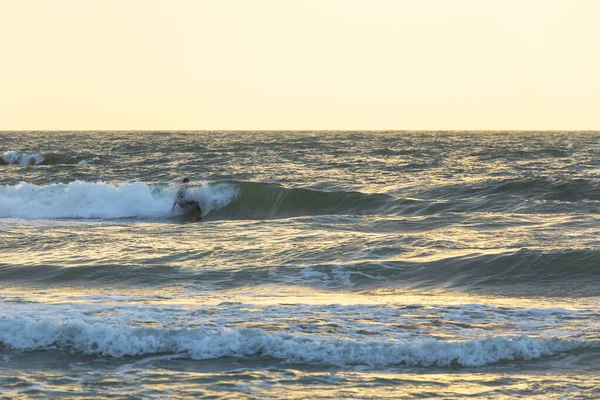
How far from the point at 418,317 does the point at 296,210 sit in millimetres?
14517

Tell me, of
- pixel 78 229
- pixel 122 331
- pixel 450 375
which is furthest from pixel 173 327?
pixel 78 229

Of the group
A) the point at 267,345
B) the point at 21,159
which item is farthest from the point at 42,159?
the point at 267,345

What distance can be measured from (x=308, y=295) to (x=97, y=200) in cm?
1551

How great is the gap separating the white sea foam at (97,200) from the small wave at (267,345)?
49.6 feet

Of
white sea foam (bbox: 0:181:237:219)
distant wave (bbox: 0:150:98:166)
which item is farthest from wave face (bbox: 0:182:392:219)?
distant wave (bbox: 0:150:98:166)

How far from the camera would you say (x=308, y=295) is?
37.8ft

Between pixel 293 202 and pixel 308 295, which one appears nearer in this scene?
pixel 308 295

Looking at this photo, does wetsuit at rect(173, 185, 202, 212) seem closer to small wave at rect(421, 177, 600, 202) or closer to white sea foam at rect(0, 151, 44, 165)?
small wave at rect(421, 177, 600, 202)

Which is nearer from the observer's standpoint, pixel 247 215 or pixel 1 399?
pixel 1 399

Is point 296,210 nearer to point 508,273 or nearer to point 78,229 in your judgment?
point 78,229

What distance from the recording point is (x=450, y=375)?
306 inches

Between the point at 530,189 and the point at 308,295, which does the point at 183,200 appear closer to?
the point at 530,189

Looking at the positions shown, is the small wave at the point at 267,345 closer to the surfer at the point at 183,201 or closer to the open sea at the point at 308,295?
the open sea at the point at 308,295

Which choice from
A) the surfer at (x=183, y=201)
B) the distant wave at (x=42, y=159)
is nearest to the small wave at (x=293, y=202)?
the surfer at (x=183, y=201)
